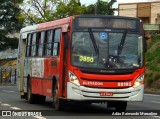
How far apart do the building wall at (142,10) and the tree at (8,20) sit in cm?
1487

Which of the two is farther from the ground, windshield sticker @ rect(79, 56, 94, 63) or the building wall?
the building wall

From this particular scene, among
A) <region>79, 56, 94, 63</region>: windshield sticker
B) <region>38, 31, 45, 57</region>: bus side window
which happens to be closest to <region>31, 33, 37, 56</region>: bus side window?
<region>38, 31, 45, 57</region>: bus side window

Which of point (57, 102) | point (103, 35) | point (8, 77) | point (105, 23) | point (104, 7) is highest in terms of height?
point (104, 7)

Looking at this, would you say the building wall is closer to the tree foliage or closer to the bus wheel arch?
the tree foliage

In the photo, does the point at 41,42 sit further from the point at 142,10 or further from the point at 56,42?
the point at 142,10

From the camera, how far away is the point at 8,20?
78500 millimetres

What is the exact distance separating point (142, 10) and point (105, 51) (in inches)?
2308

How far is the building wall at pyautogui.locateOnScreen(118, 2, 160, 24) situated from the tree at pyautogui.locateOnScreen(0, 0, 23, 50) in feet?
48.8

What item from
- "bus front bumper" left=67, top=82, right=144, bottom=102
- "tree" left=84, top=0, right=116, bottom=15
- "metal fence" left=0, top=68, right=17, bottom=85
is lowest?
"metal fence" left=0, top=68, right=17, bottom=85

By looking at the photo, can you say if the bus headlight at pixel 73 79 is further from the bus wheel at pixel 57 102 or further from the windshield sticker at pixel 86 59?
the bus wheel at pixel 57 102

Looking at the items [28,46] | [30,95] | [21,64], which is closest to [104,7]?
[21,64]

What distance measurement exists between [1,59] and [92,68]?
78632 millimetres

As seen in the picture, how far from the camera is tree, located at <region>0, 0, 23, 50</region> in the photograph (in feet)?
254

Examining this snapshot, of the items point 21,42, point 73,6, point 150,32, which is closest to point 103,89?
point 21,42
